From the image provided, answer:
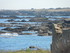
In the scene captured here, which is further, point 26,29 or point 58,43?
point 26,29

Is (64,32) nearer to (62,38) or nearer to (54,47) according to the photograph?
(62,38)

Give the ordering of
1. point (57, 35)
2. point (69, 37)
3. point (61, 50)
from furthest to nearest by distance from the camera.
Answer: point (57, 35) → point (61, 50) → point (69, 37)

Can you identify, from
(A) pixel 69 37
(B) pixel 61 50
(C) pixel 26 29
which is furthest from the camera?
(C) pixel 26 29

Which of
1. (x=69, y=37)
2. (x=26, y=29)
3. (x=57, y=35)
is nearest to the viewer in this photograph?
(x=69, y=37)

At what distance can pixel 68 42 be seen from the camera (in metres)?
6.06

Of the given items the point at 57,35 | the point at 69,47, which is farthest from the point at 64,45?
the point at 57,35

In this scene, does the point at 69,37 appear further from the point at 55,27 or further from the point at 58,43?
the point at 55,27

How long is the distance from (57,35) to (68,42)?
79cm

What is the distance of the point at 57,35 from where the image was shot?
6824 mm

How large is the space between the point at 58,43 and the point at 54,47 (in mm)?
530

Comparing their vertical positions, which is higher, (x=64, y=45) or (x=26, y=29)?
(x=64, y=45)

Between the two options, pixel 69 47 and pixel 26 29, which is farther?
pixel 26 29

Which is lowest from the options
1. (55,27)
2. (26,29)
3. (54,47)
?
(26,29)

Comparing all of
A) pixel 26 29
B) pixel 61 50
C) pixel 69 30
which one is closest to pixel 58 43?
pixel 61 50
